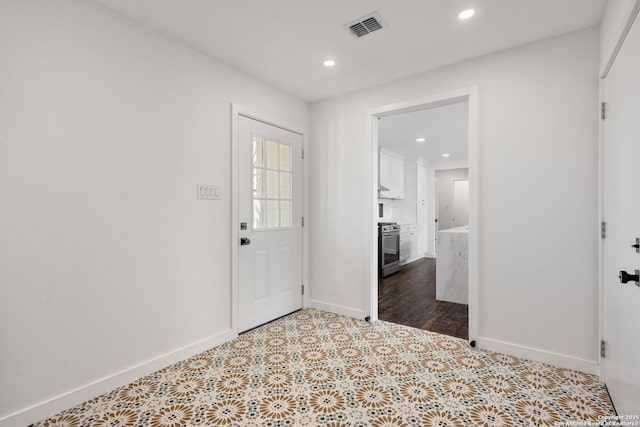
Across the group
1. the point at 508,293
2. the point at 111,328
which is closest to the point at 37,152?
A: the point at 111,328

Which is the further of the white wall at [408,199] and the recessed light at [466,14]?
the white wall at [408,199]

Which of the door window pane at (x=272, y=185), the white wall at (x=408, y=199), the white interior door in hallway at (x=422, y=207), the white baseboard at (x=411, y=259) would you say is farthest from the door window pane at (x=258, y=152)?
the white interior door in hallway at (x=422, y=207)

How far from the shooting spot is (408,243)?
6961mm

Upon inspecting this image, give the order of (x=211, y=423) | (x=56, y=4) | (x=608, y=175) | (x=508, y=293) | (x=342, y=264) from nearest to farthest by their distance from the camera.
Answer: (x=211, y=423)
(x=56, y=4)
(x=608, y=175)
(x=508, y=293)
(x=342, y=264)

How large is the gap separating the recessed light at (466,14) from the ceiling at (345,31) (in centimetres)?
4

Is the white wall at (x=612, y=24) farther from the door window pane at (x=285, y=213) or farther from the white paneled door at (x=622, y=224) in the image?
the door window pane at (x=285, y=213)

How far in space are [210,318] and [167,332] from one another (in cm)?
37

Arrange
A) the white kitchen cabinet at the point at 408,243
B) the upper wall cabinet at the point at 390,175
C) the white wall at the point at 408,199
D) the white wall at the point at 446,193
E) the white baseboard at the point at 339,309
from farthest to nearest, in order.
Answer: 1. the white wall at the point at 446,193
2. the white wall at the point at 408,199
3. the white kitchen cabinet at the point at 408,243
4. the upper wall cabinet at the point at 390,175
5. the white baseboard at the point at 339,309

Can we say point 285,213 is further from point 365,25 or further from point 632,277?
point 632,277

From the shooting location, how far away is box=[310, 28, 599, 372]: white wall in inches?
87.0

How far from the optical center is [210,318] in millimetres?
2643

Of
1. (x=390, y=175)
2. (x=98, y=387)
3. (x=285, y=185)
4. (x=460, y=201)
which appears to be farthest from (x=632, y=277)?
(x=460, y=201)

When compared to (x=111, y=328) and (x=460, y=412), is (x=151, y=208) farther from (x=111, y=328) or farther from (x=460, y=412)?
(x=460, y=412)

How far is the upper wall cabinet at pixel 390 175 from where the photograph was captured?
6.28 meters
